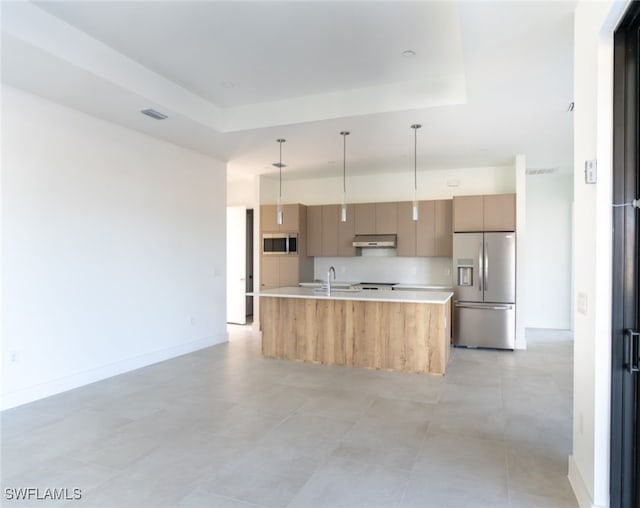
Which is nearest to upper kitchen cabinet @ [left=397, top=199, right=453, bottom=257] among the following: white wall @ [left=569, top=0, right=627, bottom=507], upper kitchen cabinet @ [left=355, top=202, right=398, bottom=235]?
upper kitchen cabinet @ [left=355, top=202, right=398, bottom=235]

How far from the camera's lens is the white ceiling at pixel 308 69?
3.05 metres

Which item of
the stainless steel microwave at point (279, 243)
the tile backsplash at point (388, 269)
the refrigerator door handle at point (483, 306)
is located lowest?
the refrigerator door handle at point (483, 306)

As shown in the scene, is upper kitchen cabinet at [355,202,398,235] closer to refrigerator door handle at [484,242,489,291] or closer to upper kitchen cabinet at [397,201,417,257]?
upper kitchen cabinet at [397,201,417,257]

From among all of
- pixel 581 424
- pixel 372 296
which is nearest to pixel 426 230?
pixel 372 296

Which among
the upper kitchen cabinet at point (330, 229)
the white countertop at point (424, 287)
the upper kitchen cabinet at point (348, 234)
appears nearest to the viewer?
the white countertop at point (424, 287)

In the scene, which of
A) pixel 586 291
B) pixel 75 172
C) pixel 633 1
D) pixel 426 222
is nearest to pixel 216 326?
pixel 75 172

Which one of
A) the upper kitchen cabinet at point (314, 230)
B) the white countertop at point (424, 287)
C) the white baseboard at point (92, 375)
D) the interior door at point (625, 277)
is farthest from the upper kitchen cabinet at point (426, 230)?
the interior door at point (625, 277)

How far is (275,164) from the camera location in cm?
690

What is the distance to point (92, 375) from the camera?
14.7ft

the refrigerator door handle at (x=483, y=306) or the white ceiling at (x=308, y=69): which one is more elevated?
the white ceiling at (x=308, y=69)

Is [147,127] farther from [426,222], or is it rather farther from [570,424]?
[570,424]

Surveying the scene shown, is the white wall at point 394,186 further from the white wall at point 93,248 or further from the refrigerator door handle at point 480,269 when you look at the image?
the white wall at point 93,248

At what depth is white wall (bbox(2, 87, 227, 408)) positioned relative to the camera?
3.83 meters

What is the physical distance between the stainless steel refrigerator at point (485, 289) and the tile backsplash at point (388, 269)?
0.92 meters
